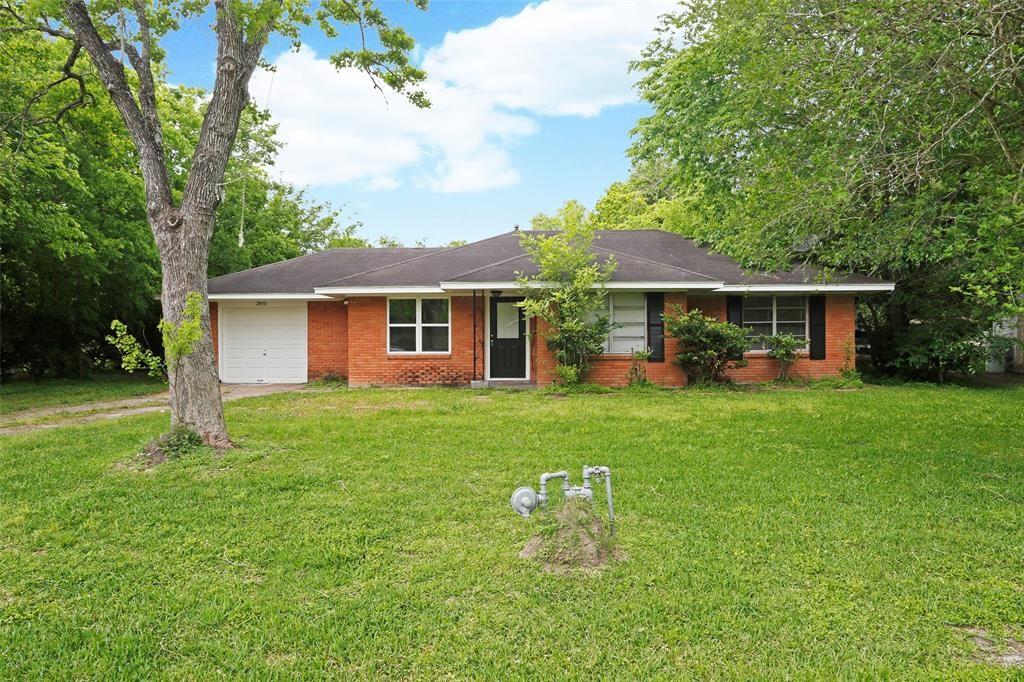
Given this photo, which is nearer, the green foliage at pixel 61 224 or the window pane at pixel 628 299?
the green foliage at pixel 61 224

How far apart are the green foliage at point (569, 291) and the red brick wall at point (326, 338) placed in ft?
17.4

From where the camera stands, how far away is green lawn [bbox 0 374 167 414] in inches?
435

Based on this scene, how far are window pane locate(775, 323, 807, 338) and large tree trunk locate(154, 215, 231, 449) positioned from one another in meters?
12.4

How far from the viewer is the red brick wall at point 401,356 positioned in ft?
43.4

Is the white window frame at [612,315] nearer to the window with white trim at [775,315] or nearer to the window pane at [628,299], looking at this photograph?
the window pane at [628,299]

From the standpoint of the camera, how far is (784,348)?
12.8 metres

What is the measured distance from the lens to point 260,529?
4250 mm

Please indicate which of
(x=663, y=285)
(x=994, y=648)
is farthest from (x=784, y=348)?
(x=994, y=648)

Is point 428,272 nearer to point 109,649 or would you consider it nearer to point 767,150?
point 767,150

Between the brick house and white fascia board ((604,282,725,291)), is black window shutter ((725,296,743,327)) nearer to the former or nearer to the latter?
the brick house

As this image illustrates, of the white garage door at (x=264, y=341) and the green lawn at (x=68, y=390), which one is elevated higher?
the white garage door at (x=264, y=341)

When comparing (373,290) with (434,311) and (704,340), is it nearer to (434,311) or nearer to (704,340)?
(434,311)

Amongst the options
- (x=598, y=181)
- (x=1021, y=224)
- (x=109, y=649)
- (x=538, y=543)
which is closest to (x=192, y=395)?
(x=109, y=649)

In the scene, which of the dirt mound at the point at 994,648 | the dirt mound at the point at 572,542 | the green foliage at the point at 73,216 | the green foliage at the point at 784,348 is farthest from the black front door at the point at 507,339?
the dirt mound at the point at 994,648
